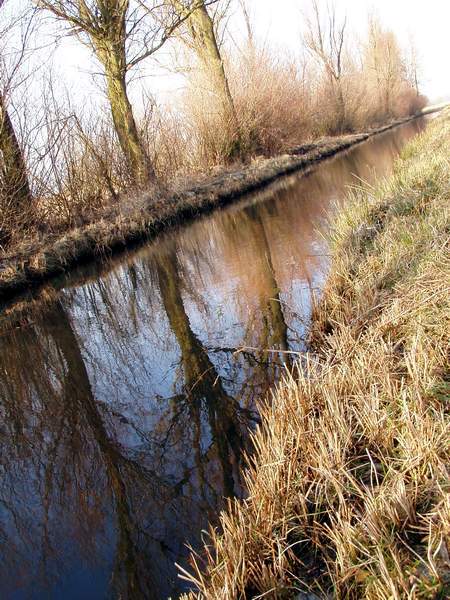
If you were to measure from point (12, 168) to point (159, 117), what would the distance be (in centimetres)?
556

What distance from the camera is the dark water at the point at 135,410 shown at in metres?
2.29

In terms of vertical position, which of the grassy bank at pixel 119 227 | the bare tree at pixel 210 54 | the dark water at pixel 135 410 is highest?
the bare tree at pixel 210 54

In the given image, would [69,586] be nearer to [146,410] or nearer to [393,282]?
[146,410]

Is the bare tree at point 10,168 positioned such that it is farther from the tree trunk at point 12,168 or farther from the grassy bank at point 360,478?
the grassy bank at point 360,478

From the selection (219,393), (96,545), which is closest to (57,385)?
(219,393)

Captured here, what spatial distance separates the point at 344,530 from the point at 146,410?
2.11 metres

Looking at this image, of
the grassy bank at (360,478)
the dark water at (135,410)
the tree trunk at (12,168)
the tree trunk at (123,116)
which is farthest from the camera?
the tree trunk at (123,116)

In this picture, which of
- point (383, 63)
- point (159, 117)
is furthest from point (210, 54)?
point (383, 63)

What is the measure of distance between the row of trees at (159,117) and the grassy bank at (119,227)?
0.53 meters

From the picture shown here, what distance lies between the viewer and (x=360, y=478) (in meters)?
1.93

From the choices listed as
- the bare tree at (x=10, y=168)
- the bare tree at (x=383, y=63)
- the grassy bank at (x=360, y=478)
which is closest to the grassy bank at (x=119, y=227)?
the bare tree at (x=10, y=168)

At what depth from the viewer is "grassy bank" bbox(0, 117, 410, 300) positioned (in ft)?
26.9

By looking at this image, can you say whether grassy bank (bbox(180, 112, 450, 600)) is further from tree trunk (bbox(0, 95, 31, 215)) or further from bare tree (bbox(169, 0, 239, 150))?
bare tree (bbox(169, 0, 239, 150))

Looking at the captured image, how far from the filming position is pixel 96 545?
2334 millimetres
